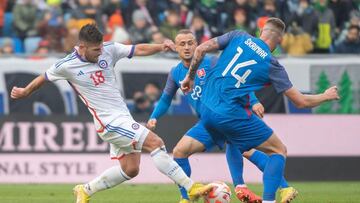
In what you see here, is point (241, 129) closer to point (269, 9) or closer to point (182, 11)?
point (182, 11)

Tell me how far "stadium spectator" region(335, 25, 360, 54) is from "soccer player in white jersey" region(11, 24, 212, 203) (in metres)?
10.6

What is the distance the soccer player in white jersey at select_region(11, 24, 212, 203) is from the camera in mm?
10609

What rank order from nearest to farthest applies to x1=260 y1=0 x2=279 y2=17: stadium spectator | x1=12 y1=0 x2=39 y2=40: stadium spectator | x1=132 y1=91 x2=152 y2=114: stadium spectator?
x1=132 y1=91 x2=152 y2=114: stadium spectator → x1=12 y1=0 x2=39 y2=40: stadium spectator → x1=260 y1=0 x2=279 y2=17: stadium spectator

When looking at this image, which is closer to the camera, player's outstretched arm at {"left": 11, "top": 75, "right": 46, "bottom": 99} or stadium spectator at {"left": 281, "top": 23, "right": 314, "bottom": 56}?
player's outstretched arm at {"left": 11, "top": 75, "right": 46, "bottom": 99}

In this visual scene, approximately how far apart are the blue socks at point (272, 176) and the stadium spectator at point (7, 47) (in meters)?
9.85

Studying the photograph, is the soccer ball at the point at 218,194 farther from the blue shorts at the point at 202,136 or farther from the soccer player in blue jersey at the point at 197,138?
the blue shorts at the point at 202,136

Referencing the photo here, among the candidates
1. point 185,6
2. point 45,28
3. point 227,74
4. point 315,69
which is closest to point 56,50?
point 45,28

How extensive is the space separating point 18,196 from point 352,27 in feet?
32.3

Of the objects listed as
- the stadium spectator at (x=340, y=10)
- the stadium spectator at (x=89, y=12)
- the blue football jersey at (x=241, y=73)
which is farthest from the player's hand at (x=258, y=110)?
the stadium spectator at (x=340, y=10)

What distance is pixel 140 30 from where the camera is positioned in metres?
20.2

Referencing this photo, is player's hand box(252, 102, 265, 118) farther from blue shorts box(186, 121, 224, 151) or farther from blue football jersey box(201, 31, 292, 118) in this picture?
blue shorts box(186, 121, 224, 151)

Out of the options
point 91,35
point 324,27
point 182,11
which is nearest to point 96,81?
point 91,35

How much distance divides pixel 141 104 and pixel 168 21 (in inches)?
110

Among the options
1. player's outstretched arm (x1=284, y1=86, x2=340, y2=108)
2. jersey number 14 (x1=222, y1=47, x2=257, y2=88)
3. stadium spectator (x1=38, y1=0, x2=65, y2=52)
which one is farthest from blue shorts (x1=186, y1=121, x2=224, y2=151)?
stadium spectator (x1=38, y1=0, x2=65, y2=52)
